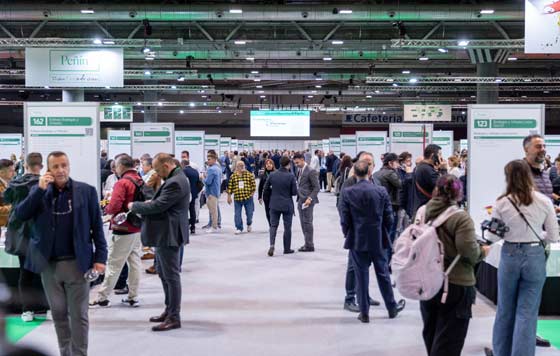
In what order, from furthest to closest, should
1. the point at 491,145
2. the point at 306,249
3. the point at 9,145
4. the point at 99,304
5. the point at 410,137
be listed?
the point at 9,145, the point at 410,137, the point at 306,249, the point at 491,145, the point at 99,304

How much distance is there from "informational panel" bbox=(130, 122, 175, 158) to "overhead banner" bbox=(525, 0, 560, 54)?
727cm

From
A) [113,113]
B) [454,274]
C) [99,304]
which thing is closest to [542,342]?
[454,274]

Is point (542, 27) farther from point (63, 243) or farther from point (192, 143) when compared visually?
point (192, 143)

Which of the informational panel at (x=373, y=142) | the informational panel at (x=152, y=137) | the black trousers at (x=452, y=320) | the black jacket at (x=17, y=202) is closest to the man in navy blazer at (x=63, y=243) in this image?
the black jacket at (x=17, y=202)

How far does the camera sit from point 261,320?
5797 mm

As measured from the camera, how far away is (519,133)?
716cm

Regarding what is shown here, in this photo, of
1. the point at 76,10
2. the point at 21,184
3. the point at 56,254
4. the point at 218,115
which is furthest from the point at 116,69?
the point at 218,115

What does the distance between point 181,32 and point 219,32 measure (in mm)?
941

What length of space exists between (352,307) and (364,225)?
3.38ft

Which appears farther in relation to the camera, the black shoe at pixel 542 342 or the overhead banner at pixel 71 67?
the overhead banner at pixel 71 67

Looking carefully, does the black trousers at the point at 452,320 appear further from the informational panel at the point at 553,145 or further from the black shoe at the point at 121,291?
the informational panel at the point at 553,145

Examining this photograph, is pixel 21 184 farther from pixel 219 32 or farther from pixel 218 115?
pixel 218 115

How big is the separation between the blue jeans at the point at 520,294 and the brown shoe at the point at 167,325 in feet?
8.74

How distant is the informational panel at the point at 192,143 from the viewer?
1623 centimetres
